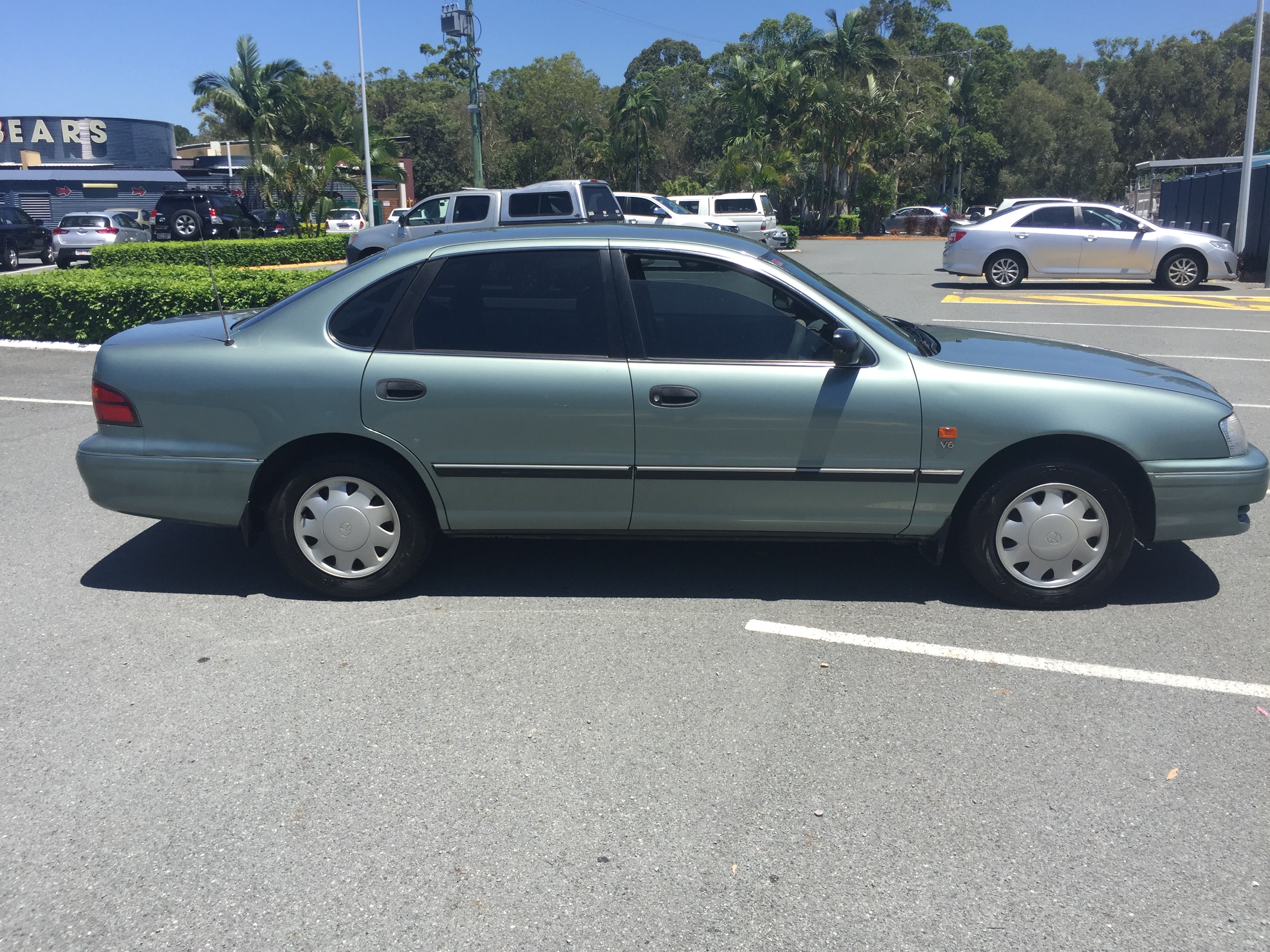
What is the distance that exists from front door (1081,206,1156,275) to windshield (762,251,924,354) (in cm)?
1607

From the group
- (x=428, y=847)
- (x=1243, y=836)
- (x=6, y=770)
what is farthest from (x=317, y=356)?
(x=1243, y=836)

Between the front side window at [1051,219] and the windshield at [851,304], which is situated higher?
the front side window at [1051,219]

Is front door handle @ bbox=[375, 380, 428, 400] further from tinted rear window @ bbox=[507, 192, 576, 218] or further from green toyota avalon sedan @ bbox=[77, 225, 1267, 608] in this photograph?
tinted rear window @ bbox=[507, 192, 576, 218]

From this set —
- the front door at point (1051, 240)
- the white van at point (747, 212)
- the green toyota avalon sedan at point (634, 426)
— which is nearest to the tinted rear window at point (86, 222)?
the white van at point (747, 212)

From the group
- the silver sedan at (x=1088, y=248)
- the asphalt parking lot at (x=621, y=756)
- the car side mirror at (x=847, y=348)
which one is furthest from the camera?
the silver sedan at (x=1088, y=248)

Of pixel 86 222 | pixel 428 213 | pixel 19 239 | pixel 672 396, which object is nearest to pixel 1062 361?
pixel 672 396

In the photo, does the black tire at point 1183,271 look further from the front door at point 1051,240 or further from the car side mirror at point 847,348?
the car side mirror at point 847,348

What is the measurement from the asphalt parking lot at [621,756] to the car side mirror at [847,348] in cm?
112

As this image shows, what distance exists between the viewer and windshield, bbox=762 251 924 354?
15.6 feet

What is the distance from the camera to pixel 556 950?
2.71 metres

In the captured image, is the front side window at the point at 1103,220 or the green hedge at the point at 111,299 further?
the front side window at the point at 1103,220

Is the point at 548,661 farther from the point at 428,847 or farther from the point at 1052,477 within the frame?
the point at 1052,477

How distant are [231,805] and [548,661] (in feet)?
4.49

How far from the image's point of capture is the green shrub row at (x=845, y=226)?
50.2 m
